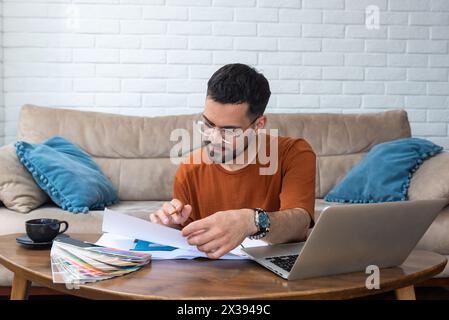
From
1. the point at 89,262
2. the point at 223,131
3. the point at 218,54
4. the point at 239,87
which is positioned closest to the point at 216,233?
the point at 89,262

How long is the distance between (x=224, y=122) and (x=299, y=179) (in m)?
0.25

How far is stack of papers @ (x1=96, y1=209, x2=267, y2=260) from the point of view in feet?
3.84

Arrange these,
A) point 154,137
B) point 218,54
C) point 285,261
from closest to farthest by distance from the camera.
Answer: point 285,261 → point 154,137 → point 218,54

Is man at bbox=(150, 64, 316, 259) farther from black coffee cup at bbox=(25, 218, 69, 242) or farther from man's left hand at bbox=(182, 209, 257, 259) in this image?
black coffee cup at bbox=(25, 218, 69, 242)

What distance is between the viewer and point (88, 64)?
331 cm

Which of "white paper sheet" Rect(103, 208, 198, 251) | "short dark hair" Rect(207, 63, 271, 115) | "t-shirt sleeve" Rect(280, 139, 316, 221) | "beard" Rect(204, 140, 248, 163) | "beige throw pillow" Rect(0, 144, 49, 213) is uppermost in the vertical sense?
"short dark hair" Rect(207, 63, 271, 115)

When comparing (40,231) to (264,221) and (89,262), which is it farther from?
(264,221)

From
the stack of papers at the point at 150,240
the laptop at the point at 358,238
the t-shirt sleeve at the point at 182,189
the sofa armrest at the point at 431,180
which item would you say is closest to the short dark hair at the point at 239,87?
the t-shirt sleeve at the point at 182,189

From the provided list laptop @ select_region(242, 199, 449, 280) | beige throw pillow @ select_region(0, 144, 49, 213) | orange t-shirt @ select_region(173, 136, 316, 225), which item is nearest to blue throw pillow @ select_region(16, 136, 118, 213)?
beige throw pillow @ select_region(0, 144, 49, 213)

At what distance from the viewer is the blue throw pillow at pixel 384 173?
265 centimetres

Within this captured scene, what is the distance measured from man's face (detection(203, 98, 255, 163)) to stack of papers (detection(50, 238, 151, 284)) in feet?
1.37

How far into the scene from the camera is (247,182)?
1.61 meters

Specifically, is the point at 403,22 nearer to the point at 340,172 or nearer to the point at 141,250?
the point at 340,172

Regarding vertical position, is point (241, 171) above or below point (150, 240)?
above
